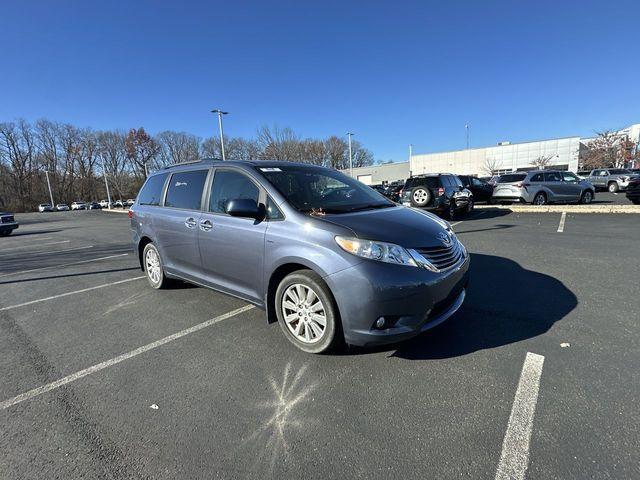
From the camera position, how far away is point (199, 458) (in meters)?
2.05

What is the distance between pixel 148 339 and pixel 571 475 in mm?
3758

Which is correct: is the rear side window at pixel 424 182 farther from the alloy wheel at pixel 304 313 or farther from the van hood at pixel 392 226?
the alloy wheel at pixel 304 313

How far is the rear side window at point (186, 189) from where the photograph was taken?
14.2ft

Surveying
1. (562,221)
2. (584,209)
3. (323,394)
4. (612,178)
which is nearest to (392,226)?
(323,394)

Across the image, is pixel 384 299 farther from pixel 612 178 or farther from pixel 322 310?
pixel 612 178

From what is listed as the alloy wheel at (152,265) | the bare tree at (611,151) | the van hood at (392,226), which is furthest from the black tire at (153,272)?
the bare tree at (611,151)

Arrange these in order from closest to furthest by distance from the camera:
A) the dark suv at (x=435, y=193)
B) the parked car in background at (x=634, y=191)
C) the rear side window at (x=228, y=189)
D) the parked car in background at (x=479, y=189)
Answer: the rear side window at (x=228, y=189) → the dark suv at (x=435, y=193) → the parked car in background at (x=634, y=191) → the parked car in background at (x=479, y=189)

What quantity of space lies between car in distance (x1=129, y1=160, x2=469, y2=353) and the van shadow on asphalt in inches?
15.5

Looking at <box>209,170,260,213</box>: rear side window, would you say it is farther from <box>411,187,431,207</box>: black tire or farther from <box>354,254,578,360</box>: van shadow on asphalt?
<box>411,187,431,207</box>: black tire

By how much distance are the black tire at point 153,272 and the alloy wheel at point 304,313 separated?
9.01 feet

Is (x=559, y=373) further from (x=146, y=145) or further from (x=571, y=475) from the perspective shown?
(x=146, y=145)

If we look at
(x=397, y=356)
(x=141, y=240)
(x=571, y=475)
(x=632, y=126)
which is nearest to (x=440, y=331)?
(x=397, y=356)

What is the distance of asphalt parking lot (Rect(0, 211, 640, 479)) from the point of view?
1.99 meters

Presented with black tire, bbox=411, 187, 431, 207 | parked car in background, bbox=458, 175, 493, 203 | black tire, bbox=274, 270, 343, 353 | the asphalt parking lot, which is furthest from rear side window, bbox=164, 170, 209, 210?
parked car in background, bbox=458, 175, 493, 203
